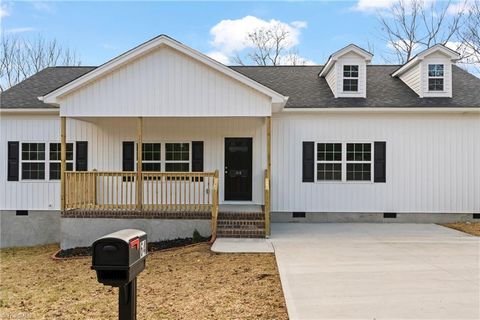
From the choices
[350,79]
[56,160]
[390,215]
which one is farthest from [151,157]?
[390,215]

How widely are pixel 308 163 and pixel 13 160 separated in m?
9.14

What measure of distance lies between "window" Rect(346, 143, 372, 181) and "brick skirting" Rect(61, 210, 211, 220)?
183 inches

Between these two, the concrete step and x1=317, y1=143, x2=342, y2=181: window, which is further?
x1=317, y1=143, x2=342, y2=181: window

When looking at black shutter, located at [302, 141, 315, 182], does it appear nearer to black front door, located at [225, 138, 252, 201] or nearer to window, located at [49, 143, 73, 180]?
black front door, located at [225, 138, 252, 201]

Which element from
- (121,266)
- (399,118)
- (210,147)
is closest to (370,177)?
(399,118)

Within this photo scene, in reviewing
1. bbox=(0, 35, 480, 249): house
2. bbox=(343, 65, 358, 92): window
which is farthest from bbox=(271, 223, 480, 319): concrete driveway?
bbox=(343, 65, 358, 92): window

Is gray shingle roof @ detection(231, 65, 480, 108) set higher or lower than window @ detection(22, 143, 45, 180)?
higher

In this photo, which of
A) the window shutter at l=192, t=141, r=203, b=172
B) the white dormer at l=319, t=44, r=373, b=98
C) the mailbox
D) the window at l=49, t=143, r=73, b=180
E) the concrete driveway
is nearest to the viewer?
the mailbox

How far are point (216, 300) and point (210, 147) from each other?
22.7ft

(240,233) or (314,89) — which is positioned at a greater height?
(314,89)

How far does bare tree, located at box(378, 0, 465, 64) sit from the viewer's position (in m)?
23.0

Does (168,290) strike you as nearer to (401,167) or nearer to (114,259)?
(114,259)

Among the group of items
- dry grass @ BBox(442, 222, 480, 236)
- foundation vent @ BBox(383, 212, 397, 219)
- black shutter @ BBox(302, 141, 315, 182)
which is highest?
black shutter @ BBox(302, 141, 315, 182)

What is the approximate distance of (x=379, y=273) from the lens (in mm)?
6062
